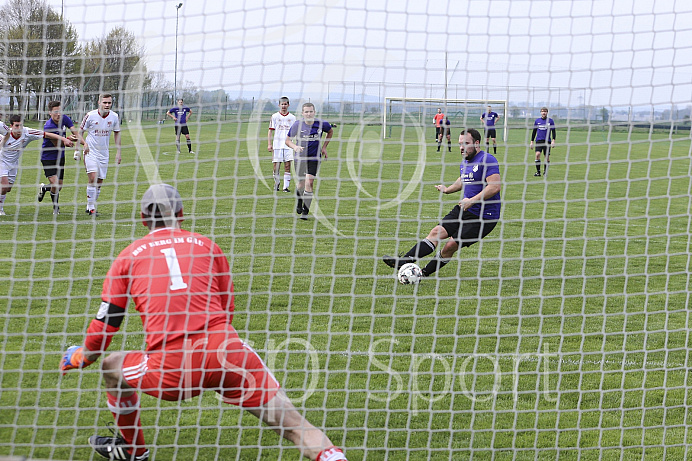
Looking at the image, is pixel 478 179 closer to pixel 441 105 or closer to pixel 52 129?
pixel 441 105

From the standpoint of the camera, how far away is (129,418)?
12.1 ft

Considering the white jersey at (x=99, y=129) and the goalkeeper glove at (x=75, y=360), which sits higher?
the white jersey at (x=99, y=129)

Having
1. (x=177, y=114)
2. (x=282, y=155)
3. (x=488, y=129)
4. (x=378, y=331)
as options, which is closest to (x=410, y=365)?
(x=378, y=331)

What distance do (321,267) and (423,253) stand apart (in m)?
1.37

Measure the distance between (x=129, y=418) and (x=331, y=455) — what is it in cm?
113

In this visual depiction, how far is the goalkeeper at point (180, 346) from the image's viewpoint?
11.1 feet

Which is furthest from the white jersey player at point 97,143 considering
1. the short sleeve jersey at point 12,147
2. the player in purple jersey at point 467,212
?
the player in purple jersey at point 467,212

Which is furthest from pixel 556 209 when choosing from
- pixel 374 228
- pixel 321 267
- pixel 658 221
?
pixel 321 267

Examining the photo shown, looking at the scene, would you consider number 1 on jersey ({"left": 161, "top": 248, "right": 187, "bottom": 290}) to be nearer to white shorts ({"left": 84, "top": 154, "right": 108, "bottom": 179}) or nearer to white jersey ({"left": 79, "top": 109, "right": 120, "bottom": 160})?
white shorts ({"left": 84, "top": 154, "right": 108, "bottom": 179})

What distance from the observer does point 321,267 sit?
8195 millimetres

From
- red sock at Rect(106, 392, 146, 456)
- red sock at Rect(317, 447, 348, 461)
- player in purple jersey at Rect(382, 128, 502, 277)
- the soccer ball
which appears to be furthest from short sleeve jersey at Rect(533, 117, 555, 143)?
red sock at Rect(106, 392, 146, 456)

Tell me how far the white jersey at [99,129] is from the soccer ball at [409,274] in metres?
5.51

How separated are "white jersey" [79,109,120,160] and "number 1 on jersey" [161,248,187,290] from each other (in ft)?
24.5

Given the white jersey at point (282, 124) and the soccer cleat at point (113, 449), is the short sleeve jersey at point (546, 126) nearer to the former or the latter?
the soccer cleat at point (113, 449)
